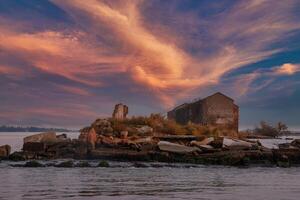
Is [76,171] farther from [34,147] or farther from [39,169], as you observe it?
[34,147]

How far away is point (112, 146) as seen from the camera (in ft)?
125

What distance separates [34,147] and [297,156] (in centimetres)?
1971

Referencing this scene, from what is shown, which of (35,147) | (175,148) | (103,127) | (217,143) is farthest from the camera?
(103,127)

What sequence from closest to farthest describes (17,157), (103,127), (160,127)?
(17,157), (103,127), (160,127)

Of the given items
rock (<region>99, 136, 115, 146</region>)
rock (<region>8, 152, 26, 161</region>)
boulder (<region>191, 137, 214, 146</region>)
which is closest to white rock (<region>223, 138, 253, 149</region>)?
boulder (<region>191, 137, 214, 146</region>)

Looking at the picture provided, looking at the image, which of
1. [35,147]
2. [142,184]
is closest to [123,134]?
[35,147]

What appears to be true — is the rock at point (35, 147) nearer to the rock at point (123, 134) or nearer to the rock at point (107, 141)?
the rock at point (107, 141)

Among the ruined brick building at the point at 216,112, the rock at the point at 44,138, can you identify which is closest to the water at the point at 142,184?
the rock at the point at 44,138

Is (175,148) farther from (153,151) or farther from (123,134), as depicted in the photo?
(123,134)

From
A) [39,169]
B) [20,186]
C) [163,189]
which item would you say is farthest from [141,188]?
[39,169]

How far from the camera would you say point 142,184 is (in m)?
→ 22.0

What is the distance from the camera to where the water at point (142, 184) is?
1808cm

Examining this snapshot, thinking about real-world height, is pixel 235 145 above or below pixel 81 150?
above

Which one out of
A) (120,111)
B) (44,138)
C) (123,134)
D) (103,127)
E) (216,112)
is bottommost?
(44,138)
